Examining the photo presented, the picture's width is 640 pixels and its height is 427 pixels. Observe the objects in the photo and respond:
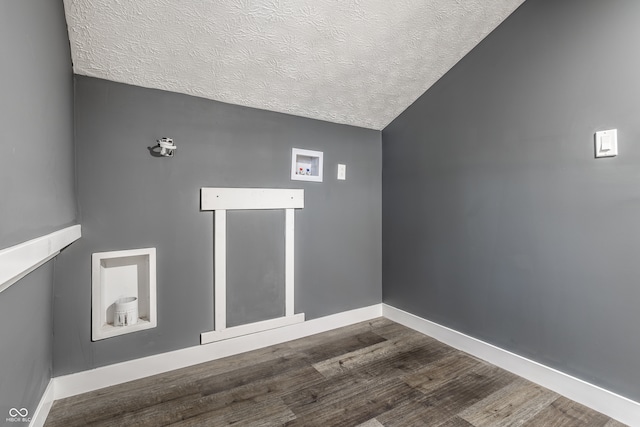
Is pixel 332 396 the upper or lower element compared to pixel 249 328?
lower

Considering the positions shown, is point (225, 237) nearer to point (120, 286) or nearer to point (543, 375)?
point (120, 286)

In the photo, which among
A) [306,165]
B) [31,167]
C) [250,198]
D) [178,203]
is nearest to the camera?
[31,167]

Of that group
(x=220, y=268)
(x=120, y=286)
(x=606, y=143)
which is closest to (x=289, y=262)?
(x=220, y=268)

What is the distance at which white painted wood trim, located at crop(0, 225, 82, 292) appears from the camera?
0.69 metres

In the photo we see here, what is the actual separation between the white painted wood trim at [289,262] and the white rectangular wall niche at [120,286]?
2.69 feet

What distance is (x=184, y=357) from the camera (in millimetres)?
1768

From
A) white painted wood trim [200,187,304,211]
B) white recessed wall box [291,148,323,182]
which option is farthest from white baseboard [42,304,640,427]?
white recessed wall box [291,148,323,182]

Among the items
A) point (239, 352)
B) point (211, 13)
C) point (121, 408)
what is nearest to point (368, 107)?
point (211, 13)

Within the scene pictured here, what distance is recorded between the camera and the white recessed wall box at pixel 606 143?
1380 millimetres

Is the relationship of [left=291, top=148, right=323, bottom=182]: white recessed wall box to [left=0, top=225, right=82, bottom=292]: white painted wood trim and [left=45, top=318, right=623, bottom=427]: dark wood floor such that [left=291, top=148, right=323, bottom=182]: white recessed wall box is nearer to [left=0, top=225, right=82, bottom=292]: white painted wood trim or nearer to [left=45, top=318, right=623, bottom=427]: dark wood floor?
[left=45, top=318, right=623, bottom=427]: dark wood floor

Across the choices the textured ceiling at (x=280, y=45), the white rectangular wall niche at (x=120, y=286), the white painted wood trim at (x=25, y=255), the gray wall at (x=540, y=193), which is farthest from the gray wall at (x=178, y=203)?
the gray wall at (x=540, y=193)

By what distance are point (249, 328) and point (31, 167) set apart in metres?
1.43

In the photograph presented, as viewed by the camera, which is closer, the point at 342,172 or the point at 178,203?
the point at 178,203

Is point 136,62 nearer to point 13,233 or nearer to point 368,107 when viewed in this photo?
point 13,233
